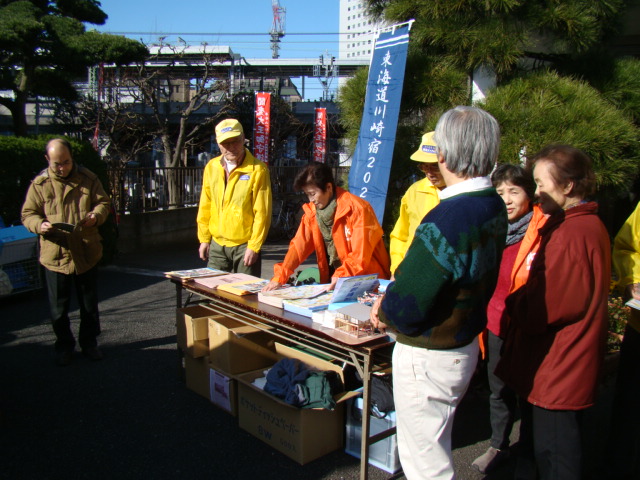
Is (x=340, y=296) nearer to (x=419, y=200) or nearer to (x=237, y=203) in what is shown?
(x=419, y=200)

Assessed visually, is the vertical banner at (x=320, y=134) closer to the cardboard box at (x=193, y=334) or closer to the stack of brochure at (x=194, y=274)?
the stack of brochure at (x=194, y=274)

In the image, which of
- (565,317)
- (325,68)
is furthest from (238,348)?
(325,68)

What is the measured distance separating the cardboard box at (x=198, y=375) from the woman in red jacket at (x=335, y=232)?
2.70ft

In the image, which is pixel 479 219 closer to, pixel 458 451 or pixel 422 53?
pixel 458 451

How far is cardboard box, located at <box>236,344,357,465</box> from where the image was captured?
267cm

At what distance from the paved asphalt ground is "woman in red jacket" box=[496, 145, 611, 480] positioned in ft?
2.87

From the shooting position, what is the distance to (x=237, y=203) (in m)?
3.78

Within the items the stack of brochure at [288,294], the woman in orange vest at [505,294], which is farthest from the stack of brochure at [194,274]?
the woman in orange vest at [505,294]

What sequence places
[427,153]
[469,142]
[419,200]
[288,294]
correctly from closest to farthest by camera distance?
[469,142]
[427,153]
[288,294]
[419,200]

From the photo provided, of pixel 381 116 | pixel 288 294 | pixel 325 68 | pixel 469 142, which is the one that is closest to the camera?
pixel 469 142

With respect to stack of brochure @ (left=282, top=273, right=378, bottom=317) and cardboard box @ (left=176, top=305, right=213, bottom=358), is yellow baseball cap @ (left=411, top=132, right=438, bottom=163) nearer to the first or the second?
stack of brochure @ (left=282, top=273, right=378, bottom=317)

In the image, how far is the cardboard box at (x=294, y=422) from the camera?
2.67 metres

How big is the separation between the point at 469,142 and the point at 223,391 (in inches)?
93.1

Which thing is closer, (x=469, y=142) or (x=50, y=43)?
(x=469, y=142)
